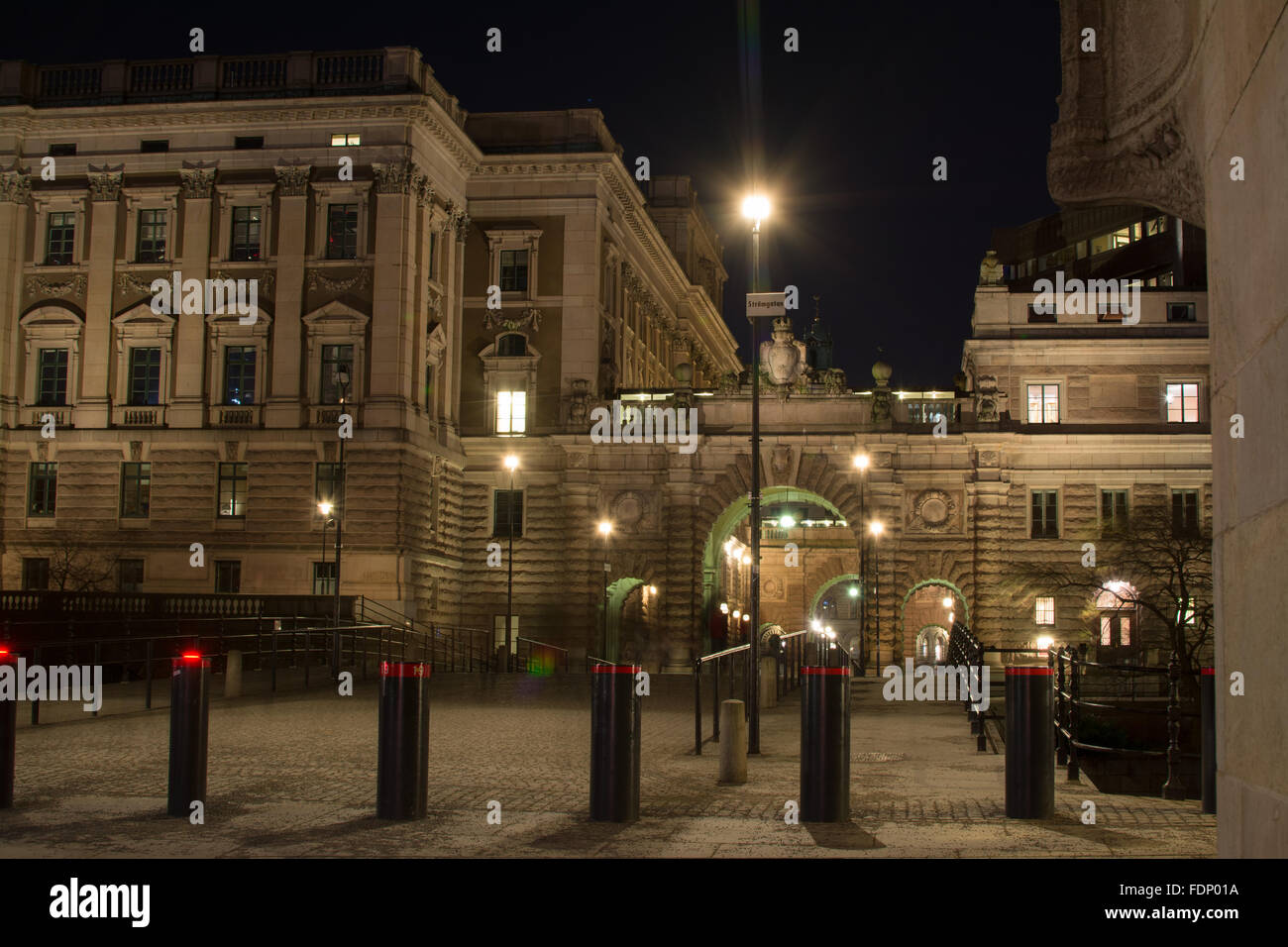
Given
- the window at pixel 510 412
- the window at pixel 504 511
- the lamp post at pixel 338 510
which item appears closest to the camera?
the lamp post at pixel 338 510

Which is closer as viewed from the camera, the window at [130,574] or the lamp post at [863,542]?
the lamp post at [863,542]

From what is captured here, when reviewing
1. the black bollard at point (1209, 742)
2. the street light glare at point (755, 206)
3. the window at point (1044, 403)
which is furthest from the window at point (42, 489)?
the black bollard at point (1209, 742)

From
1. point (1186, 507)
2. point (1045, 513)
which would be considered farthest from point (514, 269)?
point (1186, 507)

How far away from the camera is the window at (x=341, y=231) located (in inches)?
2130

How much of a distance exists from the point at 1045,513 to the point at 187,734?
4826 cm

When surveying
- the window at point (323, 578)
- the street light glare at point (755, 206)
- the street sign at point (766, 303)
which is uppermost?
the street light glare at point (755, 206)

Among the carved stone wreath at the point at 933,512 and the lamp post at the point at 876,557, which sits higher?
the carved stone wreath at the point at 933,512

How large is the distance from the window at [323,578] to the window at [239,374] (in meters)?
6.60

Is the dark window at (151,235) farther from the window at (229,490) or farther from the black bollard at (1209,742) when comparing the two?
the black bollard at (1209,742)

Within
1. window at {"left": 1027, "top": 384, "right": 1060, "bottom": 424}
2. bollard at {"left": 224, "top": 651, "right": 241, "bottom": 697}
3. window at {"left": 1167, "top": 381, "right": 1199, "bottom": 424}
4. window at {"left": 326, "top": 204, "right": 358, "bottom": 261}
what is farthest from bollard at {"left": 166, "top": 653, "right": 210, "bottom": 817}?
window at {"left": 1167, "top": 381, "right": 1199, "bottom": 424}

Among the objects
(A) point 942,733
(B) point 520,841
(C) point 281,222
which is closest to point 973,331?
(C) point 281,222

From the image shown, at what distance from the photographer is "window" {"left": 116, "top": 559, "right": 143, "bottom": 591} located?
5309 centimetres

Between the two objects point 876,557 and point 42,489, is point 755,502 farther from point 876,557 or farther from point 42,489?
point 42,489

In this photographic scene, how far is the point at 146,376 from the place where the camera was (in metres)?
54.6
